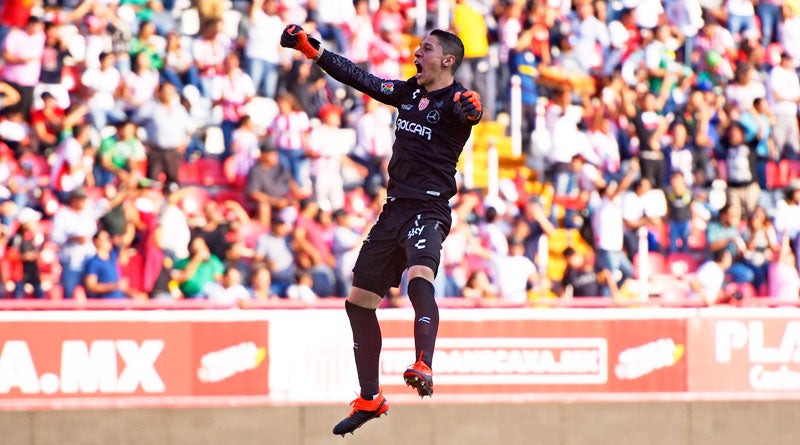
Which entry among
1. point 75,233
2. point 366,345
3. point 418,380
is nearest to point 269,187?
point 75,233

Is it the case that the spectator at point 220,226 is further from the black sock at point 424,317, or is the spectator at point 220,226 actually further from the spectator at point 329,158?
the black sock at point 424,317

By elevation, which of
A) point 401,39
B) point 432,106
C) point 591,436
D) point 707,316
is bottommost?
point 591,436

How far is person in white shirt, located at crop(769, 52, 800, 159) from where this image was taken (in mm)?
20141

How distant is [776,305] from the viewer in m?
15.6

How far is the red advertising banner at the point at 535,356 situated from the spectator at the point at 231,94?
4066 mm

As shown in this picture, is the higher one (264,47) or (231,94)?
(264,47)

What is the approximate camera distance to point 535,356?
49.2ft

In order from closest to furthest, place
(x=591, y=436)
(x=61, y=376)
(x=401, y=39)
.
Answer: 1. (x=61, y=376)
2. (x=591, y=436)
3. (x=401, y=39)

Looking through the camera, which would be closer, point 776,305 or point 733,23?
point 776,305

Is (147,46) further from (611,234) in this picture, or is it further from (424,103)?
(424,103)

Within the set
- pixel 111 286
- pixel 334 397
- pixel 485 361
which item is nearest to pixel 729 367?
pixel 485 361

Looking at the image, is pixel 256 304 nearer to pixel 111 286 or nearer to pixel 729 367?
pixel 111 286

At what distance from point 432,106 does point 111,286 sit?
6.53 m

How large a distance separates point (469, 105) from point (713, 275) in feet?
31.4
